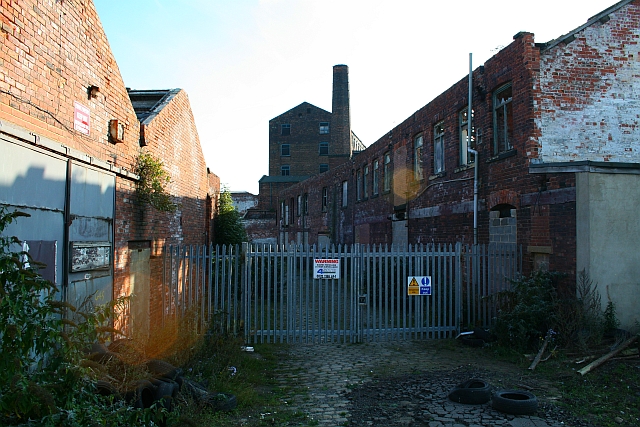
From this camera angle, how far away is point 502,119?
39.8 feet

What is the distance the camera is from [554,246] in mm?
9680

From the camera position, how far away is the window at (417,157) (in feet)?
56.3

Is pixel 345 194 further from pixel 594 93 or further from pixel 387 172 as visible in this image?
pixel 594 93

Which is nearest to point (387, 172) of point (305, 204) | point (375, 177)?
point (375, 177)

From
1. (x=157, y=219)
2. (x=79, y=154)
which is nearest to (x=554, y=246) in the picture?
(x=157, y=219)

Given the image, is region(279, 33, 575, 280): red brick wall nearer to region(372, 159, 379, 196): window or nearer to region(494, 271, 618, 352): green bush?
region(372, 159, 379, 196): window

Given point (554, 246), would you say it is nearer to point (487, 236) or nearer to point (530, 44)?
point (487, 236)

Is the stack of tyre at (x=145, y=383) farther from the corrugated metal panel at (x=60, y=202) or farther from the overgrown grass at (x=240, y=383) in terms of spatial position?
the corrugated metal panel at (x=60, y=202)

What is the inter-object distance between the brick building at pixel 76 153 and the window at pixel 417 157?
9.63 m

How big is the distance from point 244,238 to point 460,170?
10.2 meters

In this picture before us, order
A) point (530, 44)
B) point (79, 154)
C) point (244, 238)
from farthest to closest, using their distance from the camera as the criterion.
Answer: point (244, 238), point (530, 44), point (79, 154)

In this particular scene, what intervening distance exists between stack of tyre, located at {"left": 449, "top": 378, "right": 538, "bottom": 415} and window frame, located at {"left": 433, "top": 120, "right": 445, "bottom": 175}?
31.1 ft

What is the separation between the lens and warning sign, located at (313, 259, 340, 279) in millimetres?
10188

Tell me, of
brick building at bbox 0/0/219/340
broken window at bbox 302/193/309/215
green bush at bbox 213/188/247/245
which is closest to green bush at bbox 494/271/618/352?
brick building at bbox 0/0/219/340
